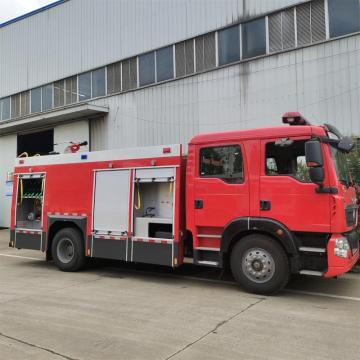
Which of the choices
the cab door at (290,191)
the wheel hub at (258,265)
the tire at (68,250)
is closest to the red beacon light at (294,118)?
the cab door at (290,191)

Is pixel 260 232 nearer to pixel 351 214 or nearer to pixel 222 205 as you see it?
pixel 222 205

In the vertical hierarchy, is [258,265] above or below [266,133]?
below

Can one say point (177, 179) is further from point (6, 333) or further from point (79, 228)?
point (6, 333)

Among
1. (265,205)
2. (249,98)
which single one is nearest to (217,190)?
(265,205)

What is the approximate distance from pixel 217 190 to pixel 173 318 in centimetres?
242

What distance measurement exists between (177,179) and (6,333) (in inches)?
152

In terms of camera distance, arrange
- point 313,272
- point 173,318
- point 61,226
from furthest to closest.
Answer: point 61,226 < point 313,272 < point 173,318

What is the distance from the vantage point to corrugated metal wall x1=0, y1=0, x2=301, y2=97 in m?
15.5

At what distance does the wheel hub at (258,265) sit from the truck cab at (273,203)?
2cm

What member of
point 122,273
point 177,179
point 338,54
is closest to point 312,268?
point 177,179

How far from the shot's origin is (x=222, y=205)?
7.32 meters

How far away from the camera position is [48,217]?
9828 millimetres

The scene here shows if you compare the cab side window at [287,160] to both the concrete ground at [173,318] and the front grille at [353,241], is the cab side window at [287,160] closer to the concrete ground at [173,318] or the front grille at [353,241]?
the front grille at [353,241]

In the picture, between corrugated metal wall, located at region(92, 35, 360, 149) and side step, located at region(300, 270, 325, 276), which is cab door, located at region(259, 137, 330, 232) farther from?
corrugated metal wall, located at region(92, 35, 360, 149)
